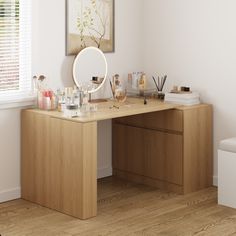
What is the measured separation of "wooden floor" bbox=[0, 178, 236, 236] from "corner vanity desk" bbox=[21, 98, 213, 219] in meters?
0.12

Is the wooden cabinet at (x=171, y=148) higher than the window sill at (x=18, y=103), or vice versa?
the window sill at (x=18, y=103)

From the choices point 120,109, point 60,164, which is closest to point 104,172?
point 120,109

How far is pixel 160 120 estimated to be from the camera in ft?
15.8

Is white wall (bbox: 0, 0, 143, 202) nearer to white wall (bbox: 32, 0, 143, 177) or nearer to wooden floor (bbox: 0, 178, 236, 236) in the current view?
white wall (bbox: 32, 0, 143, 177)

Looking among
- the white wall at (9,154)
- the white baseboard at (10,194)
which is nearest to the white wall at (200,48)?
the white wall at (9,154)

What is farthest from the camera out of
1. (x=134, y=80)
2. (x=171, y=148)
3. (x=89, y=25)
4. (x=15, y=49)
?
(x=134, y=80)

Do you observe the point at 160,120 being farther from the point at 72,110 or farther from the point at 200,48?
the point at 72,110

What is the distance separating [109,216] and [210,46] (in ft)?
5.26

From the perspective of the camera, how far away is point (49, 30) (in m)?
4.63

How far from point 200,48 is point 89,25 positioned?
91 cm

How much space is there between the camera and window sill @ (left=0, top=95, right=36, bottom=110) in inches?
173

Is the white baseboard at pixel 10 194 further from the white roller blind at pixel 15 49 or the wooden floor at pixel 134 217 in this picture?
the white roller blind at pixel 15 49

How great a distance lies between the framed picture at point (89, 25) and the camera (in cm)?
477

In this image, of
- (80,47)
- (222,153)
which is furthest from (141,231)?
(80,47)
